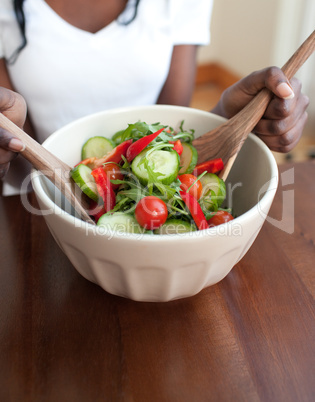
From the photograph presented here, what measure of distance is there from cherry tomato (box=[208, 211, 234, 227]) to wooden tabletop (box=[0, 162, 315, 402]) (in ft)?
0.36

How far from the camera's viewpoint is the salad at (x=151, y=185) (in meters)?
0.69

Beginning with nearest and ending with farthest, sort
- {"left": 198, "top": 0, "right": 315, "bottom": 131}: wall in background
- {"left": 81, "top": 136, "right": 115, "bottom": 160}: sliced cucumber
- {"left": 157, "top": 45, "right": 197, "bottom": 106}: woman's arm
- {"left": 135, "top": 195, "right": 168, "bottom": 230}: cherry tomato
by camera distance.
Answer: {"left": 135, "top": 195, "right": 168, "bottom": 230}: cherry tomato
{"left": 81, "top": 136, "right": 115, "bottom": 160}: sliced cucumber
{"left": 157, "top": 45, "right": 197, "bottom": 106}: woman's arm
{"left": 198, "top": 0, "right": 315, "bottom": 131}: wall in background

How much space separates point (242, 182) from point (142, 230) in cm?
31

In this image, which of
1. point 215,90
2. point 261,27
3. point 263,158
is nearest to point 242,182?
point 263,158

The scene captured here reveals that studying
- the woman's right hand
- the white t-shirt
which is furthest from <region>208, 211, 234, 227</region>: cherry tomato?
the white t-shirt

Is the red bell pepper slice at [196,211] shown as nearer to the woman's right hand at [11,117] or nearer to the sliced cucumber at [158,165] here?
the sliced cucumber at [158,165]

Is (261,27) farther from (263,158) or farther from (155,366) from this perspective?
(155,366)

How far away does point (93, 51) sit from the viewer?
1.26 meters

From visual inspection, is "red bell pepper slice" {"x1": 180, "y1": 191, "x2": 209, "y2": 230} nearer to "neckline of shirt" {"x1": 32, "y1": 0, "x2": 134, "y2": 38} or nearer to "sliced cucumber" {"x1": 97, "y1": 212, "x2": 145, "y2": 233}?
"sliced cucumber" {"x1": 97, "y1": 212, "x2": 145, "y2": 233}

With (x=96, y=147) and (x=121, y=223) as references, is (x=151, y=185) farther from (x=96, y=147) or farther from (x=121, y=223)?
(x=96, y=147)

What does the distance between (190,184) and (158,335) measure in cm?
29

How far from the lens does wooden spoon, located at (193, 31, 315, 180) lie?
82 cm

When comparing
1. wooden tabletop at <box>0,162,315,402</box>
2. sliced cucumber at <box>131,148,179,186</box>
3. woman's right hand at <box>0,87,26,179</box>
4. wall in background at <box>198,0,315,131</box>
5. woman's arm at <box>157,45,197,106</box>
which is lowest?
wall in background at <box>198,0,315,131</box>

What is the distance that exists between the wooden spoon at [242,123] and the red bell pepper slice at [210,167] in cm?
1
